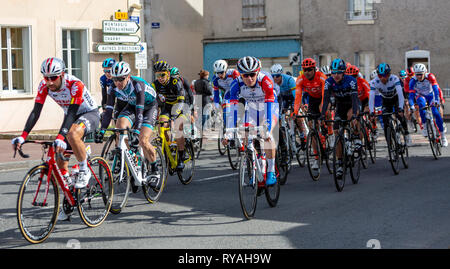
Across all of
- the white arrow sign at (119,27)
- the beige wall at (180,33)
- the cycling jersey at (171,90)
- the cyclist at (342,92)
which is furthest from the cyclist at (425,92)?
the beige wall at (180,33)

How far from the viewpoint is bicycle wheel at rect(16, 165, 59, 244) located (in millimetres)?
6828

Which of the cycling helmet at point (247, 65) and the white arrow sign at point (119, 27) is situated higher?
the white arrow sign at point (119, 27)

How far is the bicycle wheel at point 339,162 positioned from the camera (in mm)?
10305

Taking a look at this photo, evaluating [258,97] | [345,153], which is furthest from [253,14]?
[258,97]

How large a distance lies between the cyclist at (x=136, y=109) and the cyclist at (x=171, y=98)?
1.40 meters

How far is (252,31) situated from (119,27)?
1697 centimetres

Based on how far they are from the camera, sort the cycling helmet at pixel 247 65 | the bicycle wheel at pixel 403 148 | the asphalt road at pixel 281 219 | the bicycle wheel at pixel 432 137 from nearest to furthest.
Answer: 1. the asphalt road at pixel 281 219
2. the cycling helmet at pixel 247 65
3. the bicycle wheel at pixel 403 148
4. the bicycle wheel at pixel 432 137

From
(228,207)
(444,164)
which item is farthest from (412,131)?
(228,207)

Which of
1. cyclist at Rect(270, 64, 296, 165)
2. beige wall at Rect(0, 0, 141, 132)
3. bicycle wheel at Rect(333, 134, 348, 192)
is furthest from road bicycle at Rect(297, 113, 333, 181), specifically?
beige wall at Rect(0, 0, 141, 132)

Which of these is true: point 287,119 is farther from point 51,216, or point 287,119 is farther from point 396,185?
point 51,216

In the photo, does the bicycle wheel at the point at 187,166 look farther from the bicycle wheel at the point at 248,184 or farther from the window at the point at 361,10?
the window at the point at 361,10

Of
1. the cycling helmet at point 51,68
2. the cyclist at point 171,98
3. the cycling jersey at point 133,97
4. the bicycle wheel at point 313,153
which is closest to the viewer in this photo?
the cycling helmet at point 51,68

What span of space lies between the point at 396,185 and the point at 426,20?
2365 centimetres

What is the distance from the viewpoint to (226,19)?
3609cm
